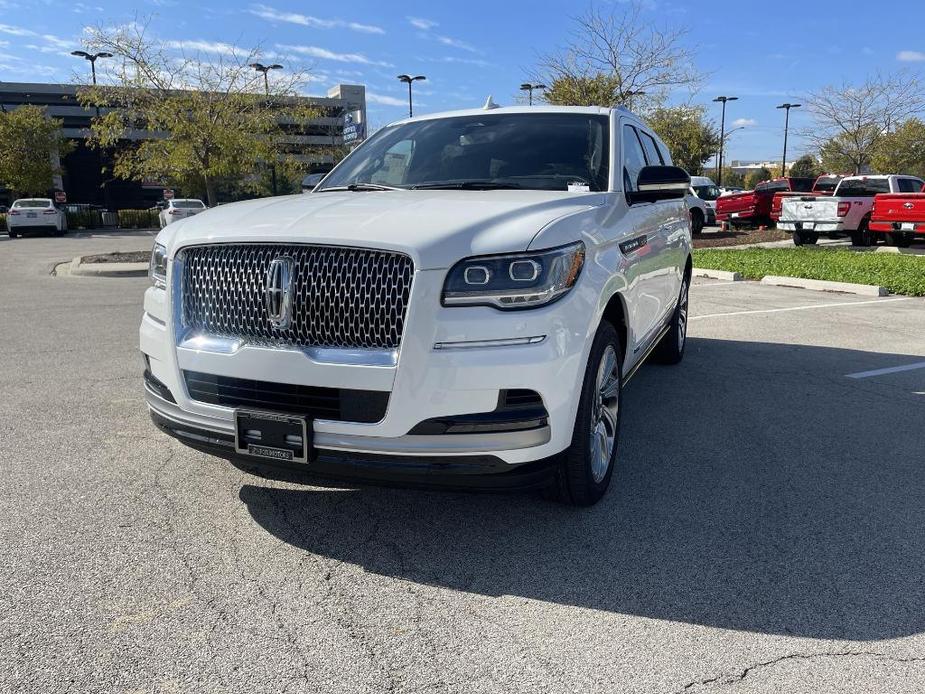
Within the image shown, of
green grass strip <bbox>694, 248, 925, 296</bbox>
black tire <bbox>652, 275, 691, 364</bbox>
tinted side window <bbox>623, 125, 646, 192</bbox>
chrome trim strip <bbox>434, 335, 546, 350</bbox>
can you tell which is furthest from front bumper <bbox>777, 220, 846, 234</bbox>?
chrome trim strip <bbox>434, 335, 546, 350</bbox>

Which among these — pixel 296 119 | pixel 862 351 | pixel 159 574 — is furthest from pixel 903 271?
pixel 296 119

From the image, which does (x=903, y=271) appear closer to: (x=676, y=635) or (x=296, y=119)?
(x=676, y=635)

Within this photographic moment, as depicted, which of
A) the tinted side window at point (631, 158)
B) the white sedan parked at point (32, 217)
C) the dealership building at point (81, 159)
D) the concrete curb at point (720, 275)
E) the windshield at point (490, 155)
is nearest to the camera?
the windshield at point (490, 155)

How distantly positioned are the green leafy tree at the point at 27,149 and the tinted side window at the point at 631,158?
157 feet

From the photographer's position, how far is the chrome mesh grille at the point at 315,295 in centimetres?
293

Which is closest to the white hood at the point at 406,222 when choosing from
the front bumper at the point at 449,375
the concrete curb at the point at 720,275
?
the front bumper at the point at 449,375

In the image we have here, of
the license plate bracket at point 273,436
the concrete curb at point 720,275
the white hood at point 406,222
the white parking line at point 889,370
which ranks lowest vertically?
the white parking line at point 889,370

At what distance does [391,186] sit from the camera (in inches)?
175

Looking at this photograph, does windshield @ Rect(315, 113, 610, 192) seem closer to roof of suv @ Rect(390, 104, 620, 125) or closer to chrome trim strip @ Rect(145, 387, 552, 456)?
roof of suv @ Rect(390, 104, 620, 125)

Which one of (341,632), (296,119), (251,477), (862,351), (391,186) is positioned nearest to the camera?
(341,632)

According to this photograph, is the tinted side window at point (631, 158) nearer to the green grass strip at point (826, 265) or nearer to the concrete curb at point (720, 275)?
the green grass strip at point (826, 265)

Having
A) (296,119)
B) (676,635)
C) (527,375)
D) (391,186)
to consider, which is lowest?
(676,635)

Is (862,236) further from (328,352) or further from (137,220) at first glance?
(137,220)

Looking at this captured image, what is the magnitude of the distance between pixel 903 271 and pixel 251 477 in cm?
1244
